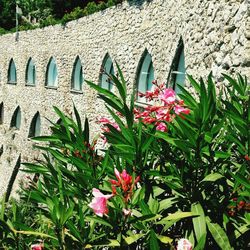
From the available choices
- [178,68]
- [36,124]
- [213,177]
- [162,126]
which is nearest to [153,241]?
[213,177]

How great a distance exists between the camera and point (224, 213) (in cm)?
268

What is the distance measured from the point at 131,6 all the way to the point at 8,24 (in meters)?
22.9

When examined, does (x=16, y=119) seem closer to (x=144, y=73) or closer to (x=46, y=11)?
(x=46, y=11)

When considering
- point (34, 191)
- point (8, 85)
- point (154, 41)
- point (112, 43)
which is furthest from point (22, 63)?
point (34, 191)

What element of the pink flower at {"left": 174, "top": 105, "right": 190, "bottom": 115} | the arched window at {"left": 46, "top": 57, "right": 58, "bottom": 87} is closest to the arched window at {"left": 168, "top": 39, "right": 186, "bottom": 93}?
the pink flower at {"left": 174, "top": 105, "right": 190, "bottom": 115}

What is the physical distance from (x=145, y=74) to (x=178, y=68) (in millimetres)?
2669

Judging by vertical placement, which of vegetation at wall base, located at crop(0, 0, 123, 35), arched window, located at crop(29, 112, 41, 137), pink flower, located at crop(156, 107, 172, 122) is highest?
vegetation at wall base, located at crop(0, 0, 123, 35)

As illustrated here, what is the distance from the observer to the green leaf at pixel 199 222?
8.27 ft

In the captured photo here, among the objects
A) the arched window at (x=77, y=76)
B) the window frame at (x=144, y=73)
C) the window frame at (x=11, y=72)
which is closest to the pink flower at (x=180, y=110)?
the window frame at (x=144, y=73)

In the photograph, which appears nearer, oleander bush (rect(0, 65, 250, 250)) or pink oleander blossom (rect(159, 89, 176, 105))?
oleander bush (rect(0, 65, 250, 250))

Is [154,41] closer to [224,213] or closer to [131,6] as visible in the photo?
[131,6]

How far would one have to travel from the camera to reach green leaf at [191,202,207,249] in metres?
2.52

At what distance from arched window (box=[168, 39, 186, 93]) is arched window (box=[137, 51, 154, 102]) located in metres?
2.05

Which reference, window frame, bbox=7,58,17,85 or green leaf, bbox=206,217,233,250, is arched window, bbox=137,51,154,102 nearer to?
green leaf, bbox=206,217,233,250
